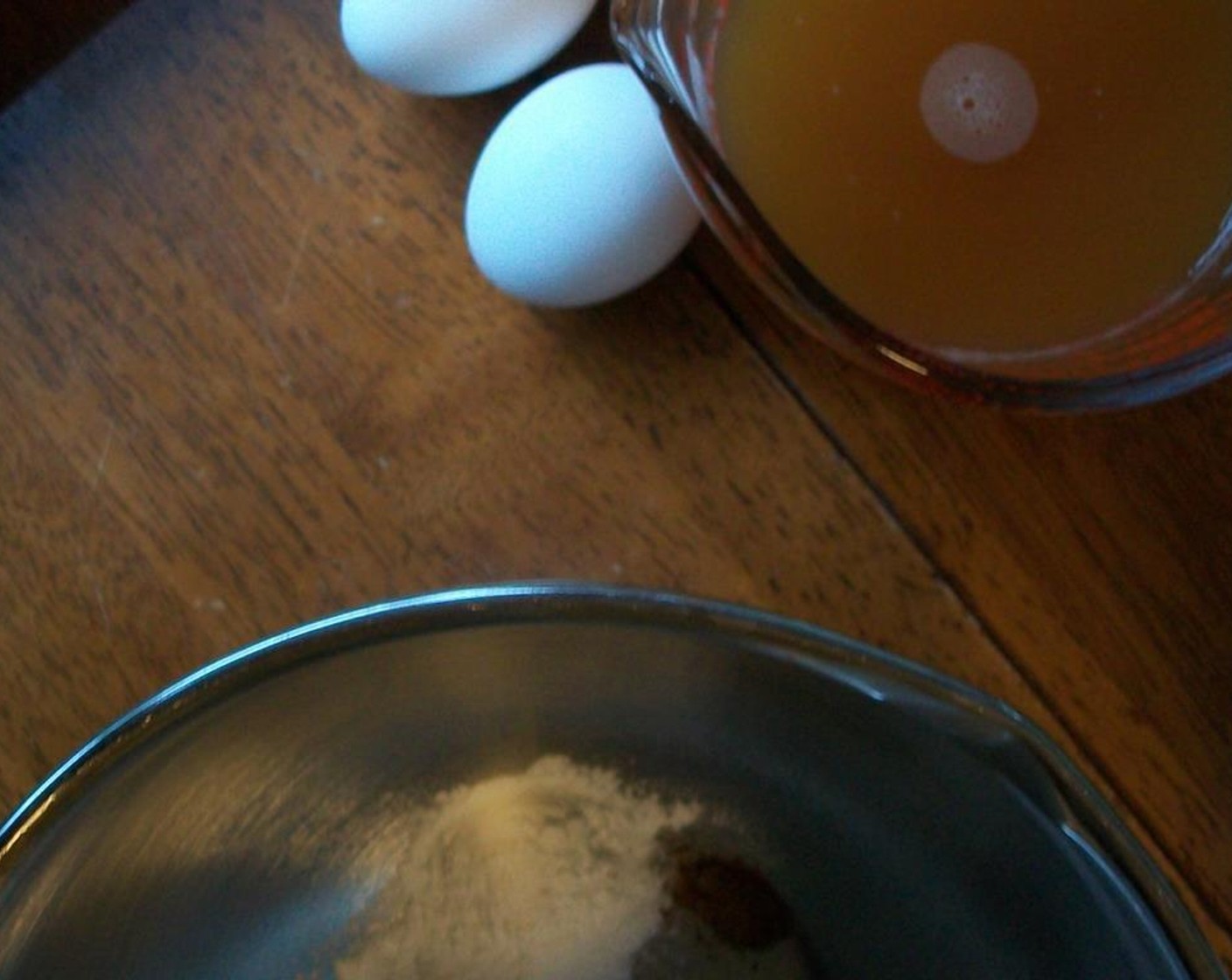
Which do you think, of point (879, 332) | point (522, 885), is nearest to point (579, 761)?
point (522, 885)

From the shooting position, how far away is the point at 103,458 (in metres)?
0.43

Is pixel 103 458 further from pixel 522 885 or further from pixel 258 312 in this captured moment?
pixel 522 885

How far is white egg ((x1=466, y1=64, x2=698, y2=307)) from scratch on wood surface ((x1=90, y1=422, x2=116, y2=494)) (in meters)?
0.15

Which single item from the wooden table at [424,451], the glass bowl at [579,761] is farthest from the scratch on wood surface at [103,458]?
the glass bowl at [579,761]

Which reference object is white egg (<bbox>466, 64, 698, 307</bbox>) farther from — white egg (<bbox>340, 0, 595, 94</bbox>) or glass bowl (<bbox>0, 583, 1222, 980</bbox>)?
glass bowl (<bbox>0, 583, 1222, 980</bbox>)

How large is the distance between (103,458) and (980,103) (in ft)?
1.00

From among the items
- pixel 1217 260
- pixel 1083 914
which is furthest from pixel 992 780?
pixel 1217 260

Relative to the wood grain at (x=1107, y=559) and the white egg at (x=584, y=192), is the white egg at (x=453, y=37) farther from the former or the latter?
the wood grain at (x=1107, y=559)

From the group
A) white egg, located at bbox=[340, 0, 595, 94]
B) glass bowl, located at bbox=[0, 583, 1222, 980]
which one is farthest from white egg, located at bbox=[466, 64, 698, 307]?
glass bowl, located at bbox=[0, 583, 1222, 980]

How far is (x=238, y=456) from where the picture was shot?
0.43 meters

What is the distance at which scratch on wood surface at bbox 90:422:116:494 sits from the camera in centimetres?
43

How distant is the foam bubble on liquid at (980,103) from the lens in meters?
0.38

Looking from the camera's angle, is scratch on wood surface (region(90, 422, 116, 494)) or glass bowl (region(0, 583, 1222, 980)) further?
scratch on wood surface (region(90, 422, 116, 494))

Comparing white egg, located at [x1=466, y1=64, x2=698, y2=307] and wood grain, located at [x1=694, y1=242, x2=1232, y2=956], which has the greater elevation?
white egg, located at [x1=466, y1=64, x2=698, y2=307]
